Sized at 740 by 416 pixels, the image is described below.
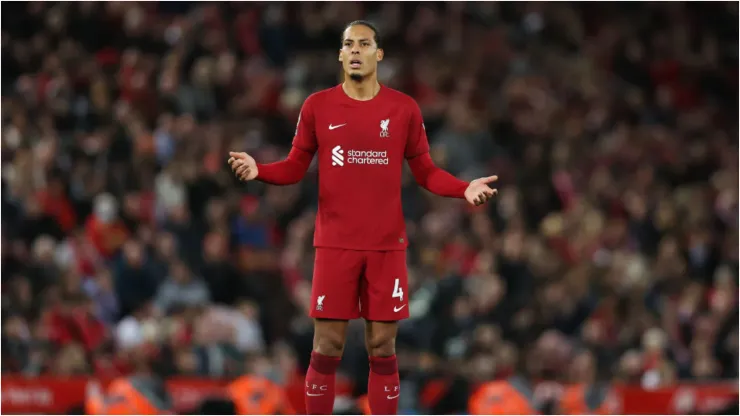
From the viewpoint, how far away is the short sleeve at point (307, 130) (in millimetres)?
6828

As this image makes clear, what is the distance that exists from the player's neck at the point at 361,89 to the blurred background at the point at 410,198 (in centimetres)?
368

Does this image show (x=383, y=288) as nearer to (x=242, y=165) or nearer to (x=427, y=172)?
(x=427, y=172)

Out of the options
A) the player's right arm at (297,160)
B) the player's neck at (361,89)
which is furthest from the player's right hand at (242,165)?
the player's neck at (361,89)

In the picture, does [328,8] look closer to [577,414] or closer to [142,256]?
[142,256]

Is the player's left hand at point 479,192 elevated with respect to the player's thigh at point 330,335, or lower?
elevated

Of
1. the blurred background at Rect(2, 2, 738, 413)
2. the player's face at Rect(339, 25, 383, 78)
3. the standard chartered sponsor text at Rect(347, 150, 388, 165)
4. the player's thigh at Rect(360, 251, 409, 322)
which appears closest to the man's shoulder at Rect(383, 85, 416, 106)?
the player's face at Rect(339, 25, 383, 78)

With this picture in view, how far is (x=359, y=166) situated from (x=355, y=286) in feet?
2.13

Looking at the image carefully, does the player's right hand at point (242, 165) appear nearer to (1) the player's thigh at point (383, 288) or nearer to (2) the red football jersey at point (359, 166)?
(2) the red football jersey at point (359, 166)

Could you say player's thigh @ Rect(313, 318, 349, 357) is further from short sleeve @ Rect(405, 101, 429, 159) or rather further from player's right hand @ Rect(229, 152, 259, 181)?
short sleeve @ Rect(405, 101, 429, 159)

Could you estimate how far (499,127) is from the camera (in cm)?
1387

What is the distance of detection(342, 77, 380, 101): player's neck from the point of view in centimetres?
679

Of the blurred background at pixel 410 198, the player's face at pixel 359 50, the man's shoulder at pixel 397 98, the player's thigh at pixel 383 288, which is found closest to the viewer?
the player's face at pixel 359 50

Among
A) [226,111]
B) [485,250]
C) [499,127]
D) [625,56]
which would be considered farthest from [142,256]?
[625,56]

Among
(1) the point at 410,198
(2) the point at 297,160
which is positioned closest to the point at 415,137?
(2) the point at 297,160
